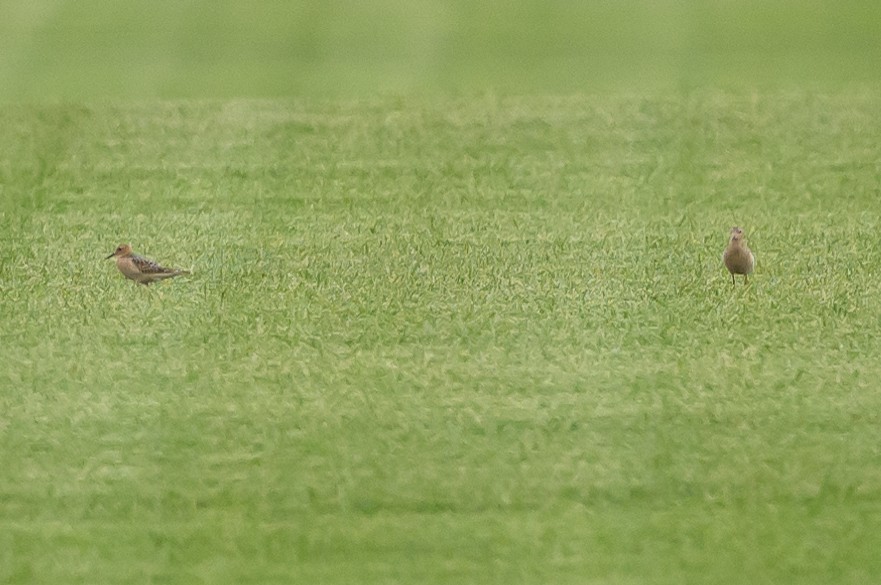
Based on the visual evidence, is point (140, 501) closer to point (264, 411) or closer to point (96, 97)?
point (264, 411)

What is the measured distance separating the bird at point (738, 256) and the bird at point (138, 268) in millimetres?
3003

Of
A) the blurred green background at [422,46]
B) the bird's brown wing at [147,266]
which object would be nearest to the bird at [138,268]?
the bird's brown wing at [147,266]

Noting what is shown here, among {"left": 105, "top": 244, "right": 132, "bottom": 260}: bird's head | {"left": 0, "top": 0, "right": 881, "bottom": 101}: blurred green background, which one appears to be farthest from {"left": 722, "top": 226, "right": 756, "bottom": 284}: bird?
{"left": 105, "top": 244, "right": 132, "bottom": 260}: bird's head

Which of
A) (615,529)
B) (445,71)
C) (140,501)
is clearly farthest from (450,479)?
(445,71)

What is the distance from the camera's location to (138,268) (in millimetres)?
5621

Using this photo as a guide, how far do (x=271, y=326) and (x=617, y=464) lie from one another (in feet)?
6.40

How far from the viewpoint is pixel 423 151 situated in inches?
269

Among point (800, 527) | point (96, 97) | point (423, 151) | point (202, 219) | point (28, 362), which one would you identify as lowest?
point (800, 527)

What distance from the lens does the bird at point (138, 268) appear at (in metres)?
5.62

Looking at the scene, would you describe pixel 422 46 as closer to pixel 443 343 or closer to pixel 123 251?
pixel 123 251

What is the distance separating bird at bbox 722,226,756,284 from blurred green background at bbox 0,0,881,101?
2.27 m

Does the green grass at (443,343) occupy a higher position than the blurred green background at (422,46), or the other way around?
the blurred green background at (422,46)

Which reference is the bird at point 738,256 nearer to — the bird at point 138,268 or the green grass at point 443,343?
the green grass at point 443,343

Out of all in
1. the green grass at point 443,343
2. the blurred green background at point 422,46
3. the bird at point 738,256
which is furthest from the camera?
the blurred green background at point 422,46
